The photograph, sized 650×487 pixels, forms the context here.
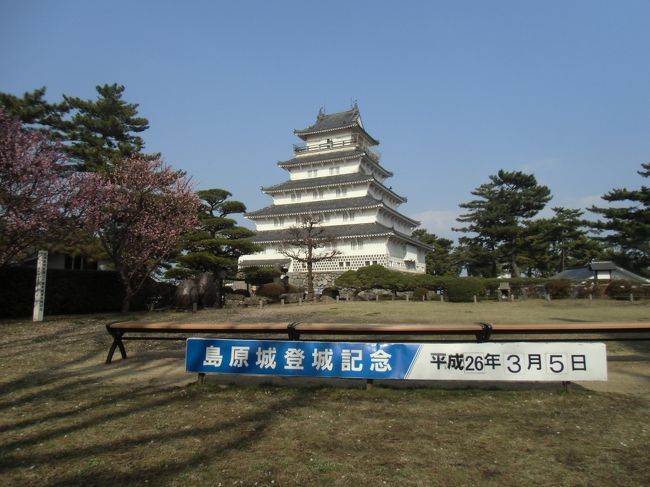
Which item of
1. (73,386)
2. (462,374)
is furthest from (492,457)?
(73,386)

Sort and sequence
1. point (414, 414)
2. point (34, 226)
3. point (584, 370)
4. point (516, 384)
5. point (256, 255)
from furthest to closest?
point (256, 255) < point (34, 226) < point (516, 384) < point (584, 370) < point (414, 414)

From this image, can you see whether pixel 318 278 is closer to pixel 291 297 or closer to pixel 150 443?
pixel 291 297

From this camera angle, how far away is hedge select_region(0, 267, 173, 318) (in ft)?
53.1

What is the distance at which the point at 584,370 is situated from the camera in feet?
17.7

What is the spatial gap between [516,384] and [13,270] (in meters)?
17.4

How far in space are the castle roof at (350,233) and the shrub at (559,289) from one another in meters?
13.5

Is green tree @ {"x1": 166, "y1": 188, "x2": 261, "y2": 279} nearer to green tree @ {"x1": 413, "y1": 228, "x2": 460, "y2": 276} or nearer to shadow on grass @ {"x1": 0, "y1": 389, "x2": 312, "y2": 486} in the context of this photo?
shadow on grass @ {"x1": 0, "y1": 389, "x2": 312, "y2": 486}

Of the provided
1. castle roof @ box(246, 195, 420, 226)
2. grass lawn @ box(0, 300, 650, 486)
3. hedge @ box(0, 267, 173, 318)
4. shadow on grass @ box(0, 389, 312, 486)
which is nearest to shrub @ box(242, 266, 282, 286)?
castle roof @ box(246, 195, 420, 226)

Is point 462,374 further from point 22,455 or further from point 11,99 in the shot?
point 11,99

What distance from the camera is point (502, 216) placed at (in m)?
47.4

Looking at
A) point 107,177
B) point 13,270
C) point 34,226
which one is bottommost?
point 13,270

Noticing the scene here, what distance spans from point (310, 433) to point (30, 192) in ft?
52.2

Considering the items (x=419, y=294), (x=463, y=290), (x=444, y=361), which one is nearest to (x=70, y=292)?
(x=444, y=361)

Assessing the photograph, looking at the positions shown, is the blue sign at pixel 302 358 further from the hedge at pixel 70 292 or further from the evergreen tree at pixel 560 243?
the evergreen tree at pixel 560 243
